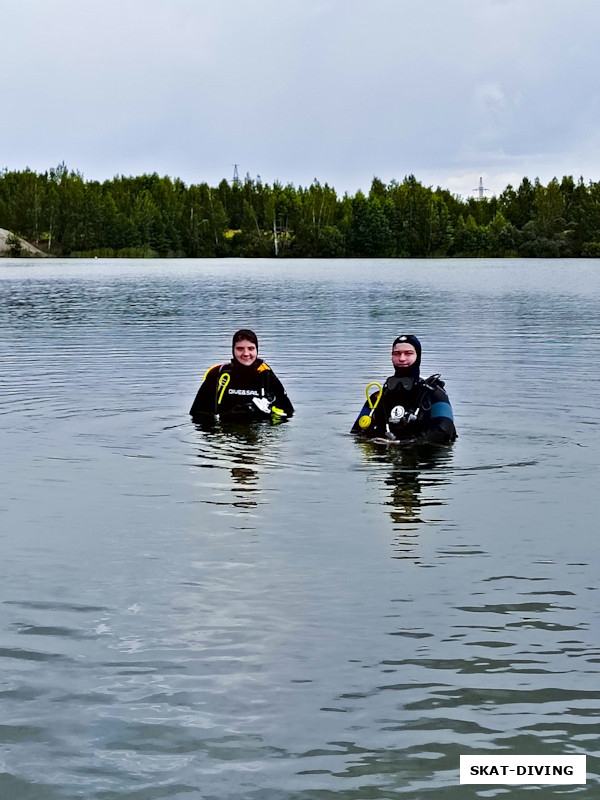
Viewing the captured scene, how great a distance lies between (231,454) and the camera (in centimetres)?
1325

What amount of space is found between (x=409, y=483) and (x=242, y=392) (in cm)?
390

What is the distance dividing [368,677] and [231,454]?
23.3 ft

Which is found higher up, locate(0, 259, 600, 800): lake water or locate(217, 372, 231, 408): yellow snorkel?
locate(217, 372, 231, 408): yellow snorkel

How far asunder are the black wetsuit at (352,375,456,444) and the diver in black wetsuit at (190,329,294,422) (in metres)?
1.84

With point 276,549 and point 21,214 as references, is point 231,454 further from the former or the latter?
point 21,214

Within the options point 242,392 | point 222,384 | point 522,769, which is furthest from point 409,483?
point 522,769

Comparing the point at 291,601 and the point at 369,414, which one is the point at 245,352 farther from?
the point at 291,601

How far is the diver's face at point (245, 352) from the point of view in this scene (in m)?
14.4

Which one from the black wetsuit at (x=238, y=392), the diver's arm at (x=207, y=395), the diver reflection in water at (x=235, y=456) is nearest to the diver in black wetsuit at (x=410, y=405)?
the diver reflection in water at (x=235, y=456)

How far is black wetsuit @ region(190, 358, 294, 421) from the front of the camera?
48.4 feet

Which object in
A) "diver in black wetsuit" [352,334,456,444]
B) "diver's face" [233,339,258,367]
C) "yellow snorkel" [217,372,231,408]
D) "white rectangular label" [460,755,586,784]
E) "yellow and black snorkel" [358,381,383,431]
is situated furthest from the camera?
"yellow snorkel" [217,372,231,408]

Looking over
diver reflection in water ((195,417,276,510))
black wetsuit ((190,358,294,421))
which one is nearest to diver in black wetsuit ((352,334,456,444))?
diver reflection in water ((195,417,276,510))

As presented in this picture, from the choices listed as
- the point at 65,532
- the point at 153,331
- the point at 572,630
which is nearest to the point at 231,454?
the point at 65,532

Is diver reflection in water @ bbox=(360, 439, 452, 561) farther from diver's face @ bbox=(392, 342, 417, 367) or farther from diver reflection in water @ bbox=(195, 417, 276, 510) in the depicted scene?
diver reflection in water @ bbox=(195, 417, 276, 510)
